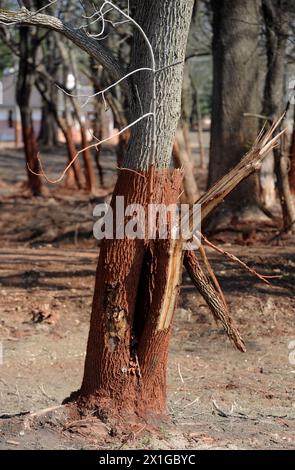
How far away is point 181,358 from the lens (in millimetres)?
8953

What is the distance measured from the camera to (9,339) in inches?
368

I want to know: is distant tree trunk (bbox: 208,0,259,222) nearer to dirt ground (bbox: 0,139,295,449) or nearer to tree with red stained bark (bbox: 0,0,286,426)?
dirt ground (bbox: 0,139,295,449)

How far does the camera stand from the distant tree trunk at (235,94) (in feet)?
46.6

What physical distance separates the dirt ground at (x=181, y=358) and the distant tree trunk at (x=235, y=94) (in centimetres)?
107

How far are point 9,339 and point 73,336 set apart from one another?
0.70m

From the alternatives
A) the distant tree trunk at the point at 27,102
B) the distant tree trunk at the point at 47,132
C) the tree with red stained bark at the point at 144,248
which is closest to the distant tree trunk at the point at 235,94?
the distant tree trunk at the point at 27,102

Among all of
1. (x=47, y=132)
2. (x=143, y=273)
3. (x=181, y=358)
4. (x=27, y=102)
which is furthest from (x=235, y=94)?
(x=47, y=132)

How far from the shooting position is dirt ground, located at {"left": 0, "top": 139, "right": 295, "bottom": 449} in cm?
589

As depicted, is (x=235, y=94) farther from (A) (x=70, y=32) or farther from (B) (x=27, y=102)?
(A) (x=70, y=32)

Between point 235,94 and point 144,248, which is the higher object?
point 235,94

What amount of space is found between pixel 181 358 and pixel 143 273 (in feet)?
10.2

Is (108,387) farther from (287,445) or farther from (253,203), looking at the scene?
(253,203)

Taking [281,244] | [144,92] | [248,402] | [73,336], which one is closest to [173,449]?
[248,402]

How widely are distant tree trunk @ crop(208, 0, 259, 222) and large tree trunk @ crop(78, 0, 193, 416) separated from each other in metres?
8.30
